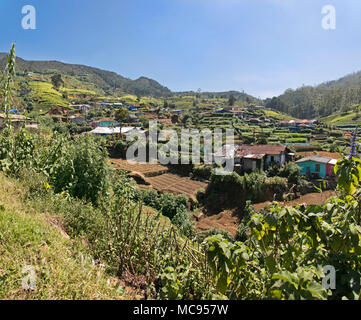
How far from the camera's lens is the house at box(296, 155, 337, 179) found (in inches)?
915

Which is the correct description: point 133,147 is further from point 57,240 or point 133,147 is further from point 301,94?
point 301,94

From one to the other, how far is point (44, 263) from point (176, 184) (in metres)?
21.6

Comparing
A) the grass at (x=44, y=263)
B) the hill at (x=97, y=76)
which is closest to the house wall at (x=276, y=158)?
the grass at (x=44, y=263)

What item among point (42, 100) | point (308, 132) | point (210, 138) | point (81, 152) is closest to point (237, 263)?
point (81, 152)

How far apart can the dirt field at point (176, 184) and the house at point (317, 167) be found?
11.1 m

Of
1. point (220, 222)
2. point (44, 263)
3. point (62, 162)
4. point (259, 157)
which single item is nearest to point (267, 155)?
point (259, 157)

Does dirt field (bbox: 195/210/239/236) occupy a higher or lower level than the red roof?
lower

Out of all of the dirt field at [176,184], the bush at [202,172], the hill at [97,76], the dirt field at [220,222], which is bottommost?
the dirt field at [220,222]

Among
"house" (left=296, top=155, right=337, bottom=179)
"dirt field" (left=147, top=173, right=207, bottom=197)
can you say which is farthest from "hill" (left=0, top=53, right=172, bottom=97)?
"house" (left=296, top=155, right=337, bottom=179)

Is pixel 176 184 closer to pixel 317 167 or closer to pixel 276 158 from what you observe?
pixel 276 158

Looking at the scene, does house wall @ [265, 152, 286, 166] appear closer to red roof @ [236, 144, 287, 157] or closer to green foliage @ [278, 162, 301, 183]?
red roof @ [236, 144, 287, 157]

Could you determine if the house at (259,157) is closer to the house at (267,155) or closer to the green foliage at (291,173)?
the house at (267,155)

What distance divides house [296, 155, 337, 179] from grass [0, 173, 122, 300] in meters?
25.5

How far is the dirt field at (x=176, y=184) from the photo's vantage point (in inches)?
857
